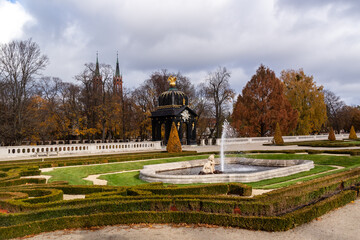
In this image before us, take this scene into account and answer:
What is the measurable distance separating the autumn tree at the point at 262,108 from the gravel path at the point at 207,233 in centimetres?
3937

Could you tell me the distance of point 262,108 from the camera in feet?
153

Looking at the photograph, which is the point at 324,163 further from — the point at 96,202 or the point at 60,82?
the point at 60,82

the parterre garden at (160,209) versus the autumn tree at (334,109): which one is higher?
the autumn tree at (334,109)

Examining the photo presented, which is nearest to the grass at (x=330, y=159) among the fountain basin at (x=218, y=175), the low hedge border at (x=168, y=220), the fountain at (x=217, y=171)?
the fountain at (x=217, y=171)

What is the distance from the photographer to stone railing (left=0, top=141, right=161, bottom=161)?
25188mm

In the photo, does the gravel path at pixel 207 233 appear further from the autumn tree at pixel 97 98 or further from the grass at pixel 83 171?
the autumn tree at pixel 97 98

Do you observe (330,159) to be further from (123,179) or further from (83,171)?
(83,171)

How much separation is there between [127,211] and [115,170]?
11002 millimetres

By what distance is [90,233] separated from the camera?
22.5 ft

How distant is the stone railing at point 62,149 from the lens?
2519 cm

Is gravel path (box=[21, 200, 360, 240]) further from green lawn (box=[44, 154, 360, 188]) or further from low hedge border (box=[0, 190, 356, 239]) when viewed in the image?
green lawn (box=[44, 154, 360, 188])

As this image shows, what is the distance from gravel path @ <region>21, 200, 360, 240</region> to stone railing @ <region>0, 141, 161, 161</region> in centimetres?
2003

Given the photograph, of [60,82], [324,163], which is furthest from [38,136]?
[324,163]

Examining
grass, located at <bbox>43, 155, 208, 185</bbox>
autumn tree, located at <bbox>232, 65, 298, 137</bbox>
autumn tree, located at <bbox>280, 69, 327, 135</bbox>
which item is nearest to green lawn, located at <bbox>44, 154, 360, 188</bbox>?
grass, located at <bbox>43, 155, 208, 185</bbox>
